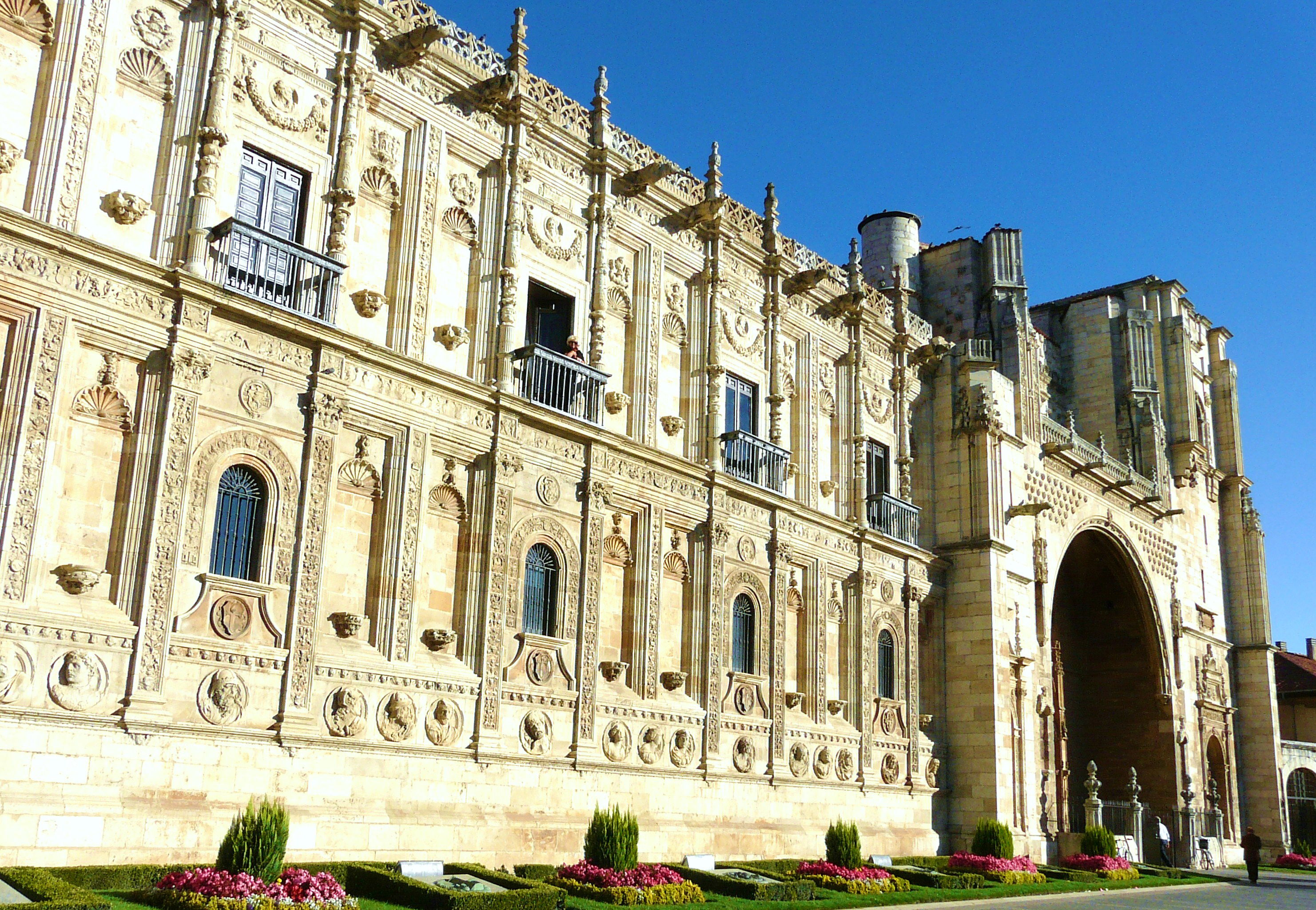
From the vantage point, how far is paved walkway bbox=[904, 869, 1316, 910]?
20.0 meters

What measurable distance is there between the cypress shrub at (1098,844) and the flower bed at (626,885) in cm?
1663

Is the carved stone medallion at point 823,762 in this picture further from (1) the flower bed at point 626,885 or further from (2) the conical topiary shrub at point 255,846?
(2) the conical topiary shrub at point 255,846

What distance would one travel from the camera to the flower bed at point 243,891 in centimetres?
1182

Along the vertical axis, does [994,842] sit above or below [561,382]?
below

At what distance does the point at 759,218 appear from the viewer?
88.3ft

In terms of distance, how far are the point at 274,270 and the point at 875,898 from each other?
12.8 meters

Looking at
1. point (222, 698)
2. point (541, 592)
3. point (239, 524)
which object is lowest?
point (222, 698)

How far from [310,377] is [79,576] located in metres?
4.19

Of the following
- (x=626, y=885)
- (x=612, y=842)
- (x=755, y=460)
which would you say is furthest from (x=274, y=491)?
(x=755, y=460)

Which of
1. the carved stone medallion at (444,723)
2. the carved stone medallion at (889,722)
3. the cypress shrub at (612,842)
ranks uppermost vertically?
the carved stone medallion at (889,722)

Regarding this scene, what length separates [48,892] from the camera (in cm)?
1116

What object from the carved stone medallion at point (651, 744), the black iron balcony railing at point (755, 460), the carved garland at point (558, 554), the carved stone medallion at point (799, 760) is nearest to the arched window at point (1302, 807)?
the carved stone medallion at point (799, 760)

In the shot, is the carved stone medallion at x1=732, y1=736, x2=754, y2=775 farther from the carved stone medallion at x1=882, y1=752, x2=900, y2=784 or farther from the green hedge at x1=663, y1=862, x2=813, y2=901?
the carved stone medallion at x1=882, y1=752, x2=900, y2=784

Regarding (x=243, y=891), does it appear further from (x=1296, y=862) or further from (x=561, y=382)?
(x=1296, y=862)
